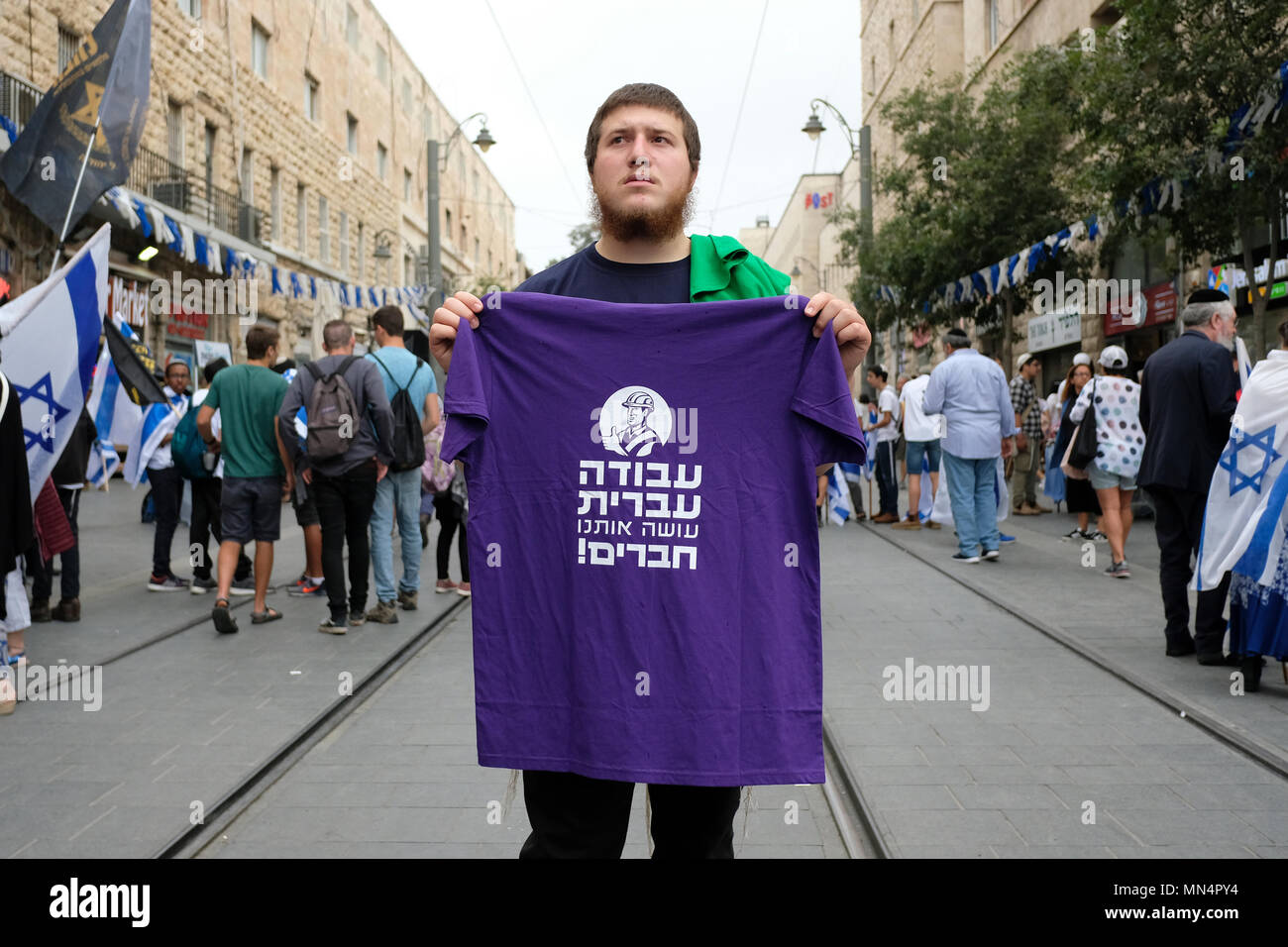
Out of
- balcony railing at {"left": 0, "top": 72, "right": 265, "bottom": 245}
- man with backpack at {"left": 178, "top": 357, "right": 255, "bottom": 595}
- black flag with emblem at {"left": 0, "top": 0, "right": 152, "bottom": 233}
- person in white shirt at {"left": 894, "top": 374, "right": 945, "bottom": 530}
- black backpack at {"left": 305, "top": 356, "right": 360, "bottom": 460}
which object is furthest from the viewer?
balcony railing at {"left": 0, "top": 72, "right": 265, "bottom": 245}

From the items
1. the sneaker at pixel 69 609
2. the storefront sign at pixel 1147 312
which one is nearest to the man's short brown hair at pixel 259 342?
the sneaker at pixel 69 609

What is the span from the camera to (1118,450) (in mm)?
9336

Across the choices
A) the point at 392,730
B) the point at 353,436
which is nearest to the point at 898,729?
the point at 392,730

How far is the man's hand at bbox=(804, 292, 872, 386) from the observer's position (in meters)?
2.34

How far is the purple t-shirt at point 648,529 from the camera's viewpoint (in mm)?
2324

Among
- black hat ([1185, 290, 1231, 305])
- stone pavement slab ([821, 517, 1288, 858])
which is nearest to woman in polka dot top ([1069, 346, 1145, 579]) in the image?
stone pavement slab ([821, 517, 1288, 858])

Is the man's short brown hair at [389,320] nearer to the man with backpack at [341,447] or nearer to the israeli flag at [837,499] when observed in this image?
the man with backpack at [341,447]

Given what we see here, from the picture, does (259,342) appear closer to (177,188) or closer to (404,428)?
(404,428)

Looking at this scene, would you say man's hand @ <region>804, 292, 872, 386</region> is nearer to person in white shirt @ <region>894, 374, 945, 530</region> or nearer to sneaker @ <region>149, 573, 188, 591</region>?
sneaker @ <region>149, 573, 188, 591</region>

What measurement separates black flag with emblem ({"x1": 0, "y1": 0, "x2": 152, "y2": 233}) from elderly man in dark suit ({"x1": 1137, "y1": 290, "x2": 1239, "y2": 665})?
7568mm

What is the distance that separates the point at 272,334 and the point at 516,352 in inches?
249

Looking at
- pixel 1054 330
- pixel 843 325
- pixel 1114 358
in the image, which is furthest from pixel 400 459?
pixel 1054 330

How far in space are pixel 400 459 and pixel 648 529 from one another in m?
5.84
